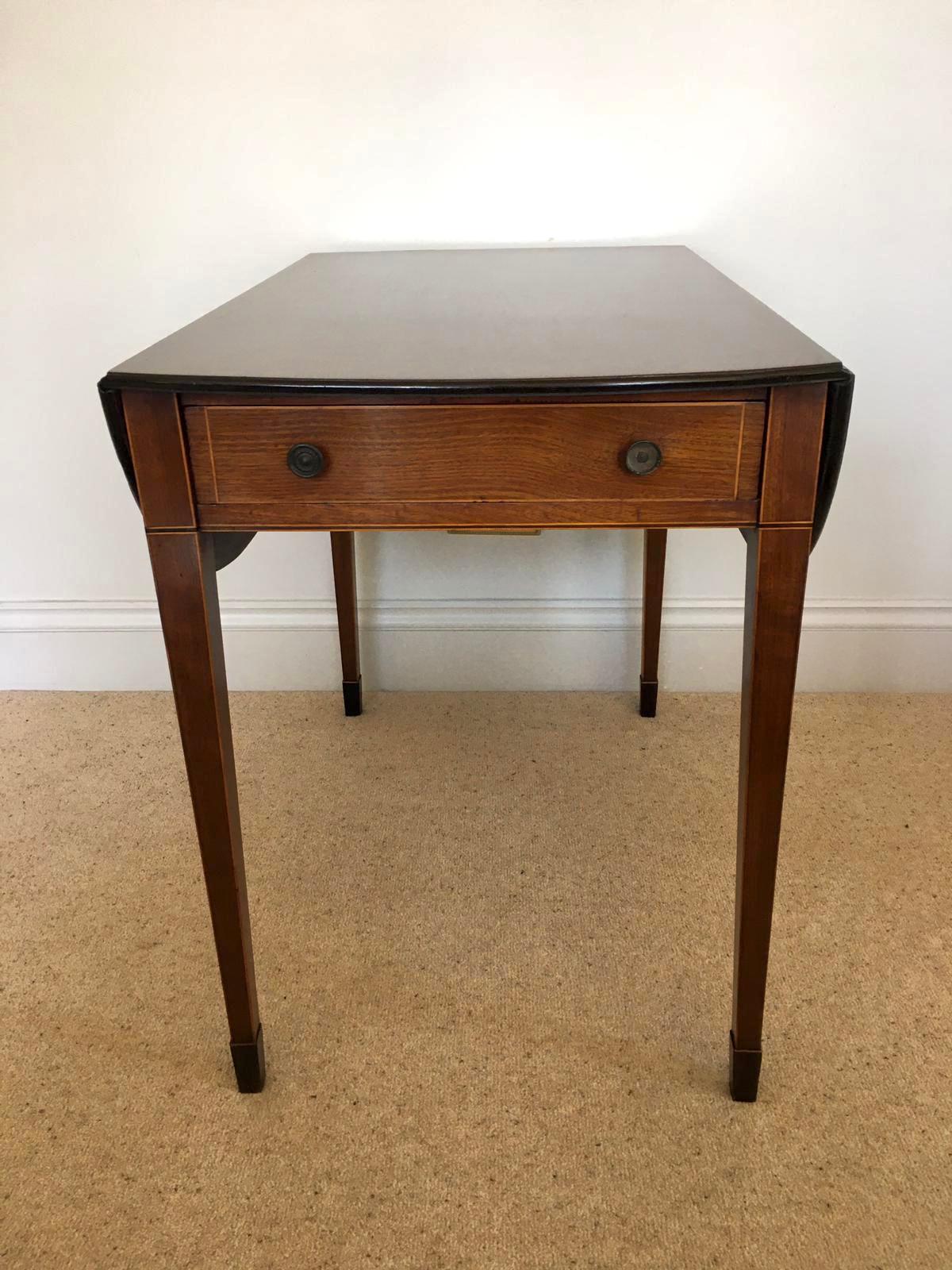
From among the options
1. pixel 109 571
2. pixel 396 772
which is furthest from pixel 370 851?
pixel 109 571

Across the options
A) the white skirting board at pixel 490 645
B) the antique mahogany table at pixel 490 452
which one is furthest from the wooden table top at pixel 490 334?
the white skirting board at pixel 490 645

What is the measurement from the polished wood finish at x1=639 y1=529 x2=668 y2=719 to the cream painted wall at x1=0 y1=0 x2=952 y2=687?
0.10m

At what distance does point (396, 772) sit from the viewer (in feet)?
5.35

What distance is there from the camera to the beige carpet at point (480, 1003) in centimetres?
92

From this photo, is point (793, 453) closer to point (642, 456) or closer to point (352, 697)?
point (642, 456)

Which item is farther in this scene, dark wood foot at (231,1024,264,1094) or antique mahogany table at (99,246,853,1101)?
dark wood foot at (231,1024,264,1094)

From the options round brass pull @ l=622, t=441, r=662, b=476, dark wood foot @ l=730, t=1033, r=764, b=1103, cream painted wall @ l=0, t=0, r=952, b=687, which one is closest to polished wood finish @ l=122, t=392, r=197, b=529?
round brass pull @ l=622, t=441, r=662, b=476

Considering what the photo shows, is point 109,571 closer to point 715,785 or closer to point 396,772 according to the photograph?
point 396,772

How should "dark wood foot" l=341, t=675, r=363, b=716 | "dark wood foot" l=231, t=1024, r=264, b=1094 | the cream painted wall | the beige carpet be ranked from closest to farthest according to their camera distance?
the beige carpet < "dark wood foot" l=231, t=1024, r=264, b=1094 < the cream painted wall < "dark wood foot" l=341, t=675, r=363, b=716

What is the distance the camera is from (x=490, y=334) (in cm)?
96

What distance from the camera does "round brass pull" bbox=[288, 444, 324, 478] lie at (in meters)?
0.85

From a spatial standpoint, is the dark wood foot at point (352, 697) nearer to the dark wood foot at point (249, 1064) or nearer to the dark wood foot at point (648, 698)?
the dark wood foot at point (648, 698)

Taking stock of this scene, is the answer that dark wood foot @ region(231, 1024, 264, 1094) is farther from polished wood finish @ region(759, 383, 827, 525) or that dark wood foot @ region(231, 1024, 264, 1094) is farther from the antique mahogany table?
polished wood finish @ region(759, 383, 827, 525)

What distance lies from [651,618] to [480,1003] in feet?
2.56
